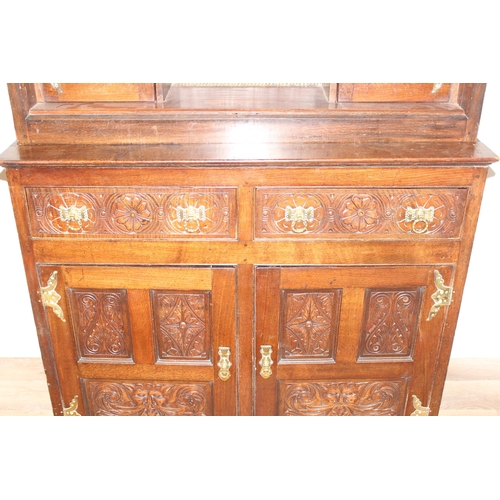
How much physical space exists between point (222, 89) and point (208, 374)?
1081 mm

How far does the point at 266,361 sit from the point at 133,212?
726 mm

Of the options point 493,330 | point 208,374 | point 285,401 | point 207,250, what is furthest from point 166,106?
point 493,330

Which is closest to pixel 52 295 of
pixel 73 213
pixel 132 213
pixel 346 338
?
pixel 73 213

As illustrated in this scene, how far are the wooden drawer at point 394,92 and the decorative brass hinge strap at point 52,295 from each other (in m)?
1.18

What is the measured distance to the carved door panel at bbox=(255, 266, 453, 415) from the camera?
1821 millimetres

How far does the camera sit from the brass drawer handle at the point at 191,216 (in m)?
1.71

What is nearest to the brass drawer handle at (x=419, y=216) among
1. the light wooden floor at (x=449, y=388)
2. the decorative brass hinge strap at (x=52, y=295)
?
the light wooden floor at (x=449, y=388)

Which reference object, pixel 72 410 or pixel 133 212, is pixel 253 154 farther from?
pixel 72 410

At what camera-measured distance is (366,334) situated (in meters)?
1.91

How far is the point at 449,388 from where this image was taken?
92.4 inches

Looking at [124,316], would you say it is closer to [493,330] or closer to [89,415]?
[89,415]

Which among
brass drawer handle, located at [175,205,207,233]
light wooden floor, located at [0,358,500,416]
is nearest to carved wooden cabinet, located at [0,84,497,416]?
brass drawer handle, located at [175,205,207,233]

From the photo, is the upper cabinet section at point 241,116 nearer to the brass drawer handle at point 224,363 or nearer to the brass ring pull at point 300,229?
the brass ring pull at point 300,229

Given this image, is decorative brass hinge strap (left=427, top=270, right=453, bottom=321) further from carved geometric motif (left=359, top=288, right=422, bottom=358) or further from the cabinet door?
the cabinet door
